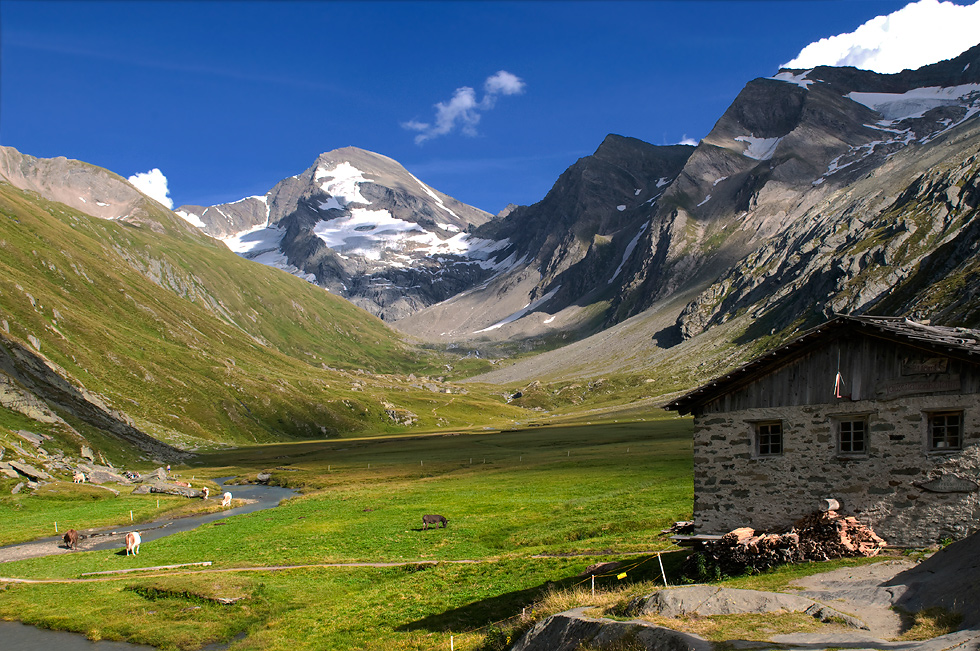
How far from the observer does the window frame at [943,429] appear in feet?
Answer: 72.1

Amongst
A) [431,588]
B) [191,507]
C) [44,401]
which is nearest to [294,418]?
[44,401]

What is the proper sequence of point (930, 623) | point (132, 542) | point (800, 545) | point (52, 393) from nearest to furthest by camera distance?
point (930, 623) → point (800, 545) → point (132, 542) → point (52, 393)

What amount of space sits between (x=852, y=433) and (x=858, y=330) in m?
3.72

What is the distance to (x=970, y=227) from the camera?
184250mm

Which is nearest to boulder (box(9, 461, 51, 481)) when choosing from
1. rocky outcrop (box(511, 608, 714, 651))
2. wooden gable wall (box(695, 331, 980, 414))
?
rocky outcrop (box(511, 608, 714, 651))

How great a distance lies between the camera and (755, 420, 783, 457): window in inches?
1006

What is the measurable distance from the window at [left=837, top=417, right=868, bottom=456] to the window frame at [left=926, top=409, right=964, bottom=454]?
189 cm

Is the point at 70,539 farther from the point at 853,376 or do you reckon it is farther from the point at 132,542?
the point at 853,376

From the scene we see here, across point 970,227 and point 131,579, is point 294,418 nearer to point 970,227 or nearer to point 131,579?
point 131,579

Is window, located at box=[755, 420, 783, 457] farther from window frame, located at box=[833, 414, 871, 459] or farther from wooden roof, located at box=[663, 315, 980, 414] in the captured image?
window frame, located at box=[833, 414, 871, 459]

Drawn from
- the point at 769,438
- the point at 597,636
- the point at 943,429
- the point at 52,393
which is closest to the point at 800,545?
the point at 769,438

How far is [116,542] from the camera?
5153cm

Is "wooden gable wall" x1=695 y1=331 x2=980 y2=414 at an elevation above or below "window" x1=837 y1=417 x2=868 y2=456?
above

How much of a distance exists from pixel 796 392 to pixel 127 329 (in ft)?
669
